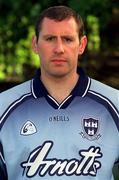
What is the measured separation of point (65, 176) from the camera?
11.3ft

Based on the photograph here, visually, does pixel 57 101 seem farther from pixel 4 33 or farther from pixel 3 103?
pixel 4 33

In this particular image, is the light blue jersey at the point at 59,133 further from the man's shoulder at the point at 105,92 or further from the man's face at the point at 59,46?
the man's face at the point at 59,46

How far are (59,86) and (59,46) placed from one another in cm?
25

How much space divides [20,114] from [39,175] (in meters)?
0.35

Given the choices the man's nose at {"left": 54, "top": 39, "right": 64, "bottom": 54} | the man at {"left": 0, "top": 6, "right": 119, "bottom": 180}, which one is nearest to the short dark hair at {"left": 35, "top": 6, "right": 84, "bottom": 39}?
the man at {"left": 0, "top": 6, "right": 119, "bottom": 180}

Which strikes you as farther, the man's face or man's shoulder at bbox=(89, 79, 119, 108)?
man's shoulder at bbox=(89, 79, 119, 108)

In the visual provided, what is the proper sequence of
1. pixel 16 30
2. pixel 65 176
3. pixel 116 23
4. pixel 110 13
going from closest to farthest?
1. pixel 65 176
2. pixel 110 13
3. pixel 16 30
4. pixel 116 23

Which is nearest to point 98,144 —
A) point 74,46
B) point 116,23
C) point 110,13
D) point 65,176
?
point 65,176

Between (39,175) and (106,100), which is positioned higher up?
(106,100)

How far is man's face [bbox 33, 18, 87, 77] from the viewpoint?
346 cm

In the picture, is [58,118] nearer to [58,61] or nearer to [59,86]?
[59,86]

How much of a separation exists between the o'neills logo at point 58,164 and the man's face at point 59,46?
0.39 meters

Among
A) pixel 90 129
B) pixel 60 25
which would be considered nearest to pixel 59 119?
pixel 90 129

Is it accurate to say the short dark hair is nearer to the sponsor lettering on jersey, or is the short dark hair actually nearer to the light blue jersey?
the light blue jersey
